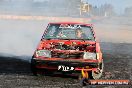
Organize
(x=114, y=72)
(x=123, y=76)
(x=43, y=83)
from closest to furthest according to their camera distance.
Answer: (x=43, y=83) < (x=123, y=76) < (x=114, y=72)

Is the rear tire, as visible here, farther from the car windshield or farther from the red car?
the car windshield

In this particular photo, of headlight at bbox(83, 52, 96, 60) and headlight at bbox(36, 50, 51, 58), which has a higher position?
headlight at bbox(36, 50, 51, 58)

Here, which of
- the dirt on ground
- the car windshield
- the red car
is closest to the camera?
the dirt on ground

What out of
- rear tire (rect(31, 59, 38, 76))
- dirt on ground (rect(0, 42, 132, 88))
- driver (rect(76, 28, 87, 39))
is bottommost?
dirt on ground (rect(0, 42, 132, 88))

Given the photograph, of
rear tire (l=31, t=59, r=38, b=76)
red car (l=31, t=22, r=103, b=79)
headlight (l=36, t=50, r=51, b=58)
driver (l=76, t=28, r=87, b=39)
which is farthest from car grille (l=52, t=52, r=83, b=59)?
driver (l=76, t=28, r=87, b=39)

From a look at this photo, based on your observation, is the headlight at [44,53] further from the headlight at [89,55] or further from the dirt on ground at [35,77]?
the headlight at [89,55]

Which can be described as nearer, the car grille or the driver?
the car grille

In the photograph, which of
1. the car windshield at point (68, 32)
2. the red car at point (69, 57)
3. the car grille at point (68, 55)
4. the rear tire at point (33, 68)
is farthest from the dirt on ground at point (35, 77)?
the car windshield at point (68, 32)

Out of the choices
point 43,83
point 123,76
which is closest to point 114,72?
point 123,76

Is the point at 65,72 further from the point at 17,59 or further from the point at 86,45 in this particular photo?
the point at 17,59

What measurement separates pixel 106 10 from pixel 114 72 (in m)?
84.6

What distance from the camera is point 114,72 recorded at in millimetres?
9852

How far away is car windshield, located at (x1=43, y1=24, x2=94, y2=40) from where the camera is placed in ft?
32.4

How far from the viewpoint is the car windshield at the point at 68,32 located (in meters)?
9.87
